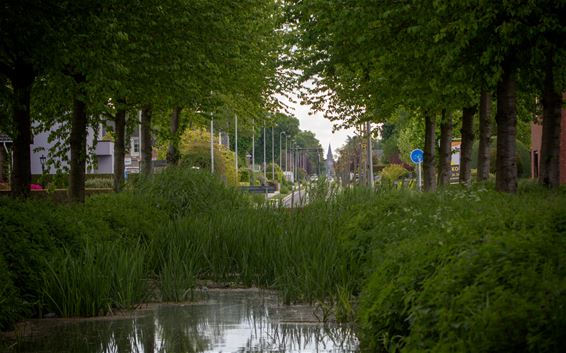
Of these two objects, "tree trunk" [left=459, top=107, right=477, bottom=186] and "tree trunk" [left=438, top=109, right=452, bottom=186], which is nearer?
"tree trunk" [left=459, top=107, right=477, bottom=186]

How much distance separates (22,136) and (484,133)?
1197 cm

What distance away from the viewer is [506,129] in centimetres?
1991

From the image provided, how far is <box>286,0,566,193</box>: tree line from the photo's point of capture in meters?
17.8

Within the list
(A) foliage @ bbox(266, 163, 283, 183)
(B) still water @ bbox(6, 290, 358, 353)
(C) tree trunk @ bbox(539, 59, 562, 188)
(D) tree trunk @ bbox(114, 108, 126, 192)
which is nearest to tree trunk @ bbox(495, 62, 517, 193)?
(C) tree trunk @ bbox(539, 59, 562, 188)

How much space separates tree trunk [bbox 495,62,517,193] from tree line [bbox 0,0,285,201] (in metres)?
7.01

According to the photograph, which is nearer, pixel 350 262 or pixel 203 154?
pixel 350 262

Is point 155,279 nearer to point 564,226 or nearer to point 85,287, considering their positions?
point 85,287

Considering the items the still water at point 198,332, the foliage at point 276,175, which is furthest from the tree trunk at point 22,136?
the foliage at point 276,175

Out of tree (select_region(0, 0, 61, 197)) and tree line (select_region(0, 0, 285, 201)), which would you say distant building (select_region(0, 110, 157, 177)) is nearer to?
tree line (select_region(0, 0, 285, 201))

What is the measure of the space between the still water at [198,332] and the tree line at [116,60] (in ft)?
18.9

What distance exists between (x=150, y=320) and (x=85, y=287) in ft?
2.66

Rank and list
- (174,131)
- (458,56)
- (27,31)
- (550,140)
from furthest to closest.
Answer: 1. (174,131)
2. (550,140)
3. (458,56)
4. (27,31)

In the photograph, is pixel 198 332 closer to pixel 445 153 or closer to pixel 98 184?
pixel 445 153

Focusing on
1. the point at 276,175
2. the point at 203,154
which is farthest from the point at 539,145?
the point at 276,175
